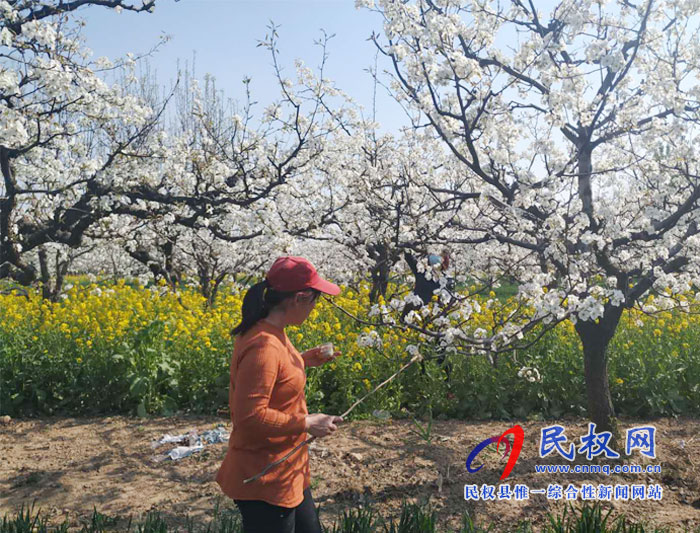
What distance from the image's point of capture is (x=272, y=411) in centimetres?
217

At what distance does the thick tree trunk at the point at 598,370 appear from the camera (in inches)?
175

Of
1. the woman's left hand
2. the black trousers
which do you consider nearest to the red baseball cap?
the woman's left hand

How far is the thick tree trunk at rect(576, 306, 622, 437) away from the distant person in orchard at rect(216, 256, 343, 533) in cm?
279

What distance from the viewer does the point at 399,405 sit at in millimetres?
5809

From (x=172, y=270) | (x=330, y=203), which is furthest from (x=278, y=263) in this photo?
(x=172, y=270)

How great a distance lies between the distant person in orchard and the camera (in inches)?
85.1

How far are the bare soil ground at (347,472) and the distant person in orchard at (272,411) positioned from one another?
1.62m

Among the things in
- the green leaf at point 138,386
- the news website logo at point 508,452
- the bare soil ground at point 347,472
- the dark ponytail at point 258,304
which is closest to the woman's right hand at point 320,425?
the dark ponytail at point 258,304

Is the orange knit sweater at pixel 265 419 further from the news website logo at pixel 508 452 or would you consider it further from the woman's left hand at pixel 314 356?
the news website logo at pixel 508 452

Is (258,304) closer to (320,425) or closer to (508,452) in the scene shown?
(320,425)

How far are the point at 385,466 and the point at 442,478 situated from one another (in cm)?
48

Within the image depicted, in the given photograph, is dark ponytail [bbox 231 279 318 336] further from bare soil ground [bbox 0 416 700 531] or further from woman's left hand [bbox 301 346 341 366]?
bare soil ground [bbox 0 416 700 531]

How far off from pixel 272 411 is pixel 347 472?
99.0 inches

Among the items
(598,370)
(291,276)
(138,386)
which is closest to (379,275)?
(138,386)
